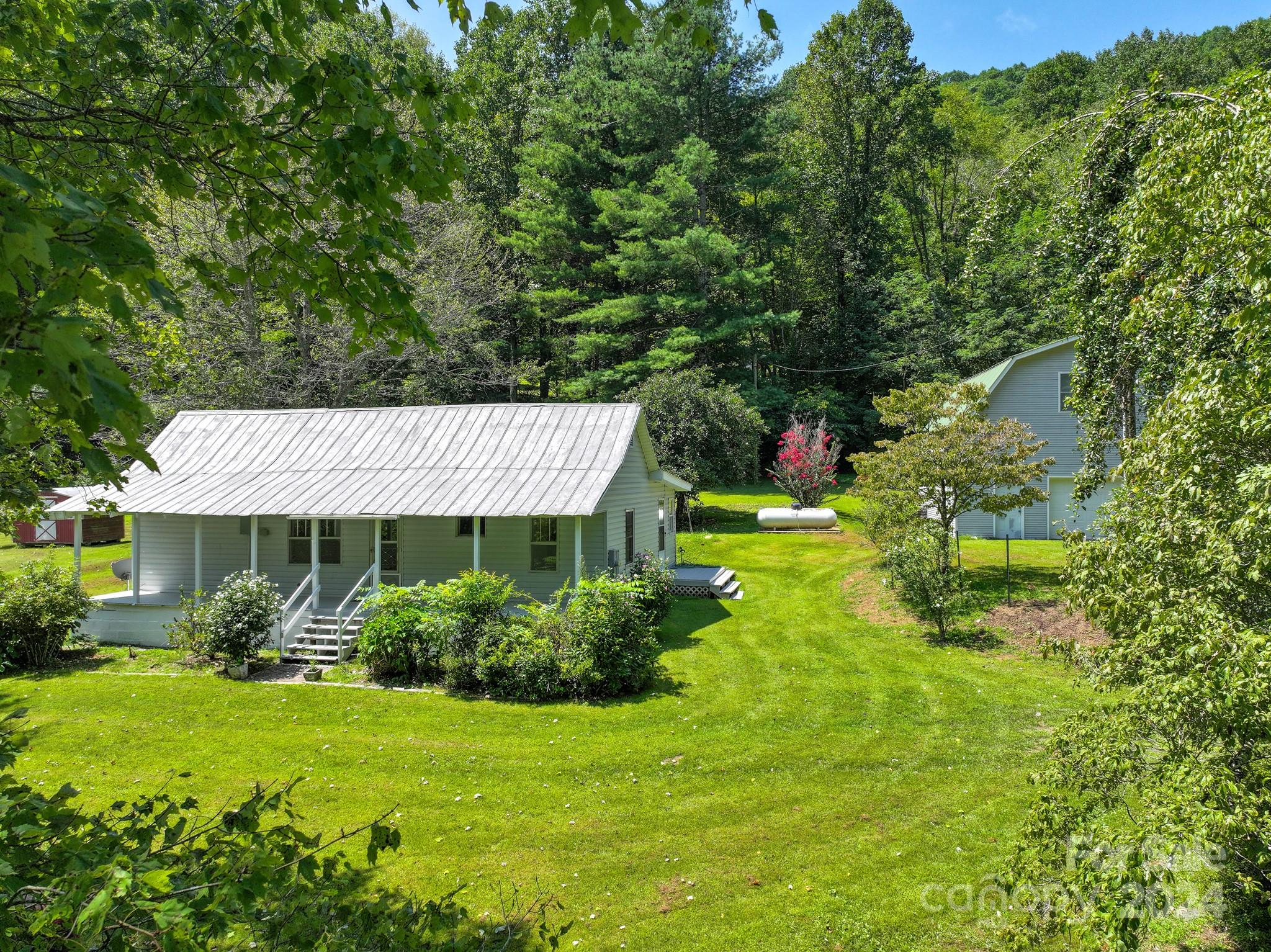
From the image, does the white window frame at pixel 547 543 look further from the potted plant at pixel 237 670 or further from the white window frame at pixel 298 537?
the potted plant at pixel 237 670

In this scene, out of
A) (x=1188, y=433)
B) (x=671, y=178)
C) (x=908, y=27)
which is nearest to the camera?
(x=1188, y=433)

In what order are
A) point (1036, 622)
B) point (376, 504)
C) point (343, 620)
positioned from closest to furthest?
point (1036, 622), point (343, 620), point (376, 504)

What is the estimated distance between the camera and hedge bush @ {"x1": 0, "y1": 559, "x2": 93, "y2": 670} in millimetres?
14195

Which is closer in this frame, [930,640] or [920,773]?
[920,773]

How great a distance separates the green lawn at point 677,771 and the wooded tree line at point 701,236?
1595 cm

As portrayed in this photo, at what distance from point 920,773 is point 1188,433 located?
18.6 ft

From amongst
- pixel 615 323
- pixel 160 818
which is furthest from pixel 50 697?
pixel 615 323

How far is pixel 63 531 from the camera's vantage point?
26484 mm

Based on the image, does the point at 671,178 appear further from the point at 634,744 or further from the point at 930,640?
the point at 634,744

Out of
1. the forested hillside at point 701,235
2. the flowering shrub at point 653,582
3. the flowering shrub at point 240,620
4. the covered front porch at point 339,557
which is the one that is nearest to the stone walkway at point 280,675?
the flowering shrub at point 240,620

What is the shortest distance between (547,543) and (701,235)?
2185 centimetres

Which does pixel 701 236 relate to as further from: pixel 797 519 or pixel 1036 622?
pixel 1036 622

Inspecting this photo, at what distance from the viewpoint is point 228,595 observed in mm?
14086

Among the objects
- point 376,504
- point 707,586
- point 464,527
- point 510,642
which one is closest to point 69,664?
point 376,504
